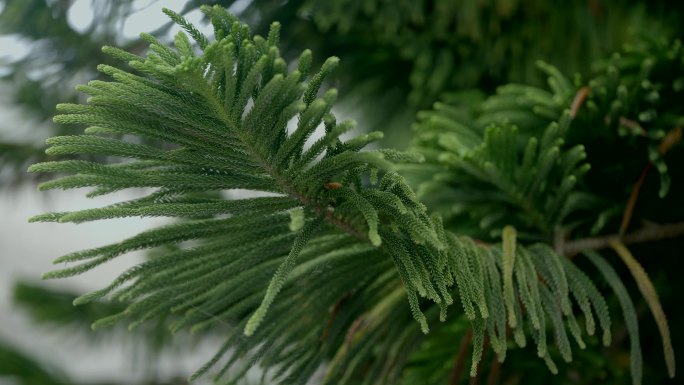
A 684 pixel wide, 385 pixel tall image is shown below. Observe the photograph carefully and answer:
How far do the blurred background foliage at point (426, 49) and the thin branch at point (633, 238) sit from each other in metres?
0.02

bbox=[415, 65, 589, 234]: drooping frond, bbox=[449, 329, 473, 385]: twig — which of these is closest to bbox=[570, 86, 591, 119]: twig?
bbox=[415, 65, 589, 234]: drooping frond

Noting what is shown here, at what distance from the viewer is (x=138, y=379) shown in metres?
0.88

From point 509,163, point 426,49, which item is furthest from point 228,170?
point 426,49

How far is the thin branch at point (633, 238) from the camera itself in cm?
38

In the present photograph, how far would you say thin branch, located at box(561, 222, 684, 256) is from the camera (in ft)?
1.24

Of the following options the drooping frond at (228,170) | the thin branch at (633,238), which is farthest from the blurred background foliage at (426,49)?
the drooping frond at (228,170)

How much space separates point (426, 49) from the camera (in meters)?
0.54

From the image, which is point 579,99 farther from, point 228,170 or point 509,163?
point 228,170

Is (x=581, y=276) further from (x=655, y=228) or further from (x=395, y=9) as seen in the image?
(x=395, y=9)

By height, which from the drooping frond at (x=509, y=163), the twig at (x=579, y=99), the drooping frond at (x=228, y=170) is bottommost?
the drooping frond at (x=228, y=170)

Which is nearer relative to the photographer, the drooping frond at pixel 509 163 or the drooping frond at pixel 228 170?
the drooping frond at pixel 228 170

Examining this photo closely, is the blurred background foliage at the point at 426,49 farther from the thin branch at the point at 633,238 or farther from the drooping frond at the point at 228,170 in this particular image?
the drooping frond at the point at 228,170

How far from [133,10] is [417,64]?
0.20 meters

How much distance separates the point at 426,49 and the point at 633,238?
217 mm
